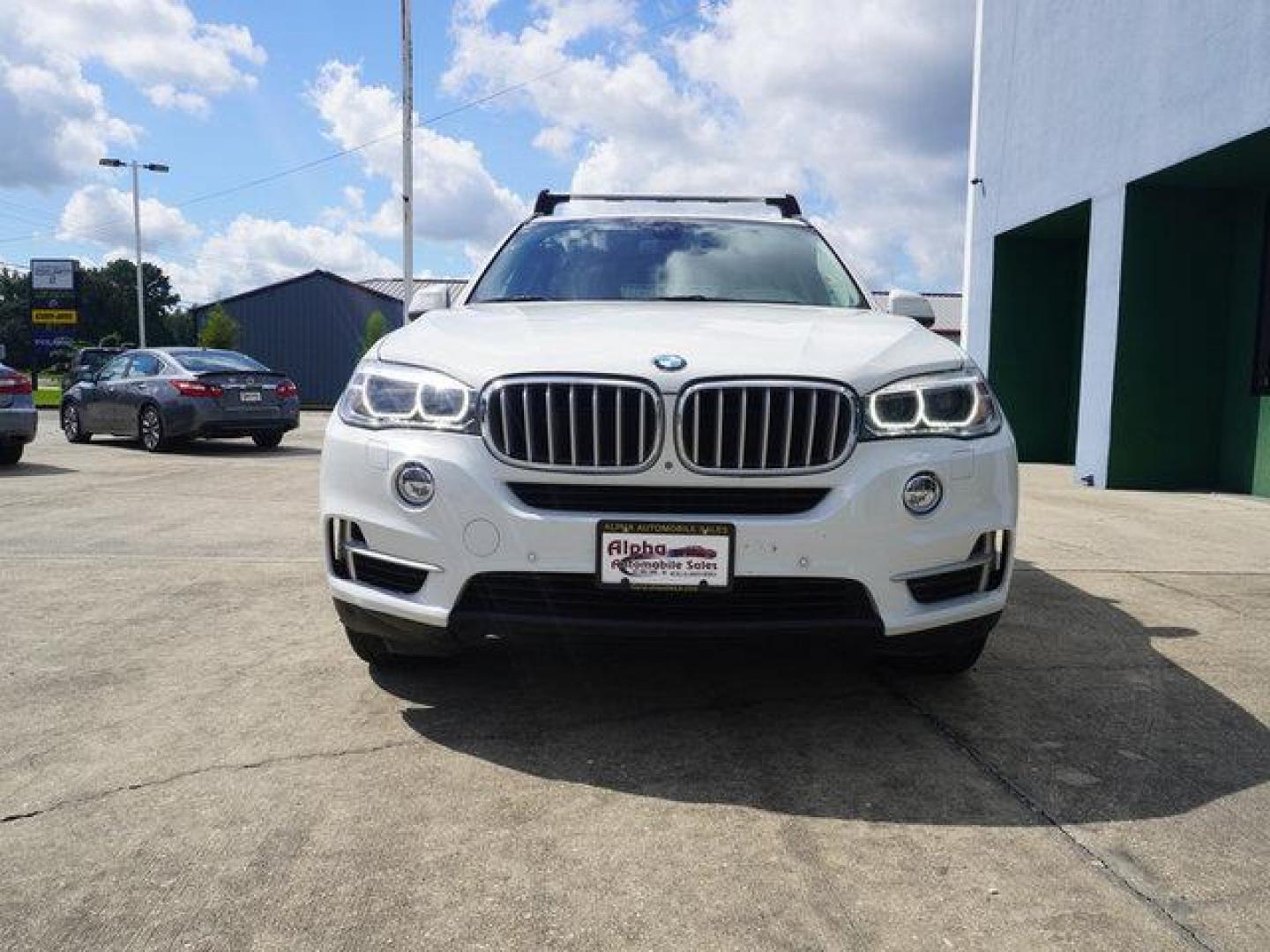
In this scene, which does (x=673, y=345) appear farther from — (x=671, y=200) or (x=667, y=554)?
(x=671, y=200)

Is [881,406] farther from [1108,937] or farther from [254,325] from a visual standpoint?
[254,325]

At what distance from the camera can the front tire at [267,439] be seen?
43.9 feet

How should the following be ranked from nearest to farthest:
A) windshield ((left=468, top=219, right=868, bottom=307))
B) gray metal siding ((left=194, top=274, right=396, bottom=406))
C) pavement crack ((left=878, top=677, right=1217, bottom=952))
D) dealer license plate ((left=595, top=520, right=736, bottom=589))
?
pavement crack ((left=878, top=677, right=1217, bottom=952)) < dealer license plate ((left=595, top=520, right=736, bottom=589)) < windshield ((left=468, top=219, right=868, bottom=307)) < gray metal siding ((left=194, top=274, right=396, bottom=406))

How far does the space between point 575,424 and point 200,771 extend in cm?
136

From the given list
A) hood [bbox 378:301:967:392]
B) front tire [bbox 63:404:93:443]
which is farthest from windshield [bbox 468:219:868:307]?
front tire [bbox 63:404:93:443]

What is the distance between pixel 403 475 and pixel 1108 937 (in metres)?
1.99

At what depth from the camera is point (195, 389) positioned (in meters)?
12.7

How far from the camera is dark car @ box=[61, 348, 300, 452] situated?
41.5 feet

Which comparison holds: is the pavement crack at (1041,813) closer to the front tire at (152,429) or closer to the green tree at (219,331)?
the front tire at (152,429)

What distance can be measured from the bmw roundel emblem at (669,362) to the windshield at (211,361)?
11.3m

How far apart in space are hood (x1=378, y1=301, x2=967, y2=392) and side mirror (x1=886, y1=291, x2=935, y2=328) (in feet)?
1.59

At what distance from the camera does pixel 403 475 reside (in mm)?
2850

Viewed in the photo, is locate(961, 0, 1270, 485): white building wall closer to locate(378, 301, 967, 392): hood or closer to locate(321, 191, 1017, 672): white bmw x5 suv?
locate(378, 301, 967, 392): hood

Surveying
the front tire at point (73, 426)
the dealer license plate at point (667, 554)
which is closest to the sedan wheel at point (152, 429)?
the front tire at point (73, 426)
